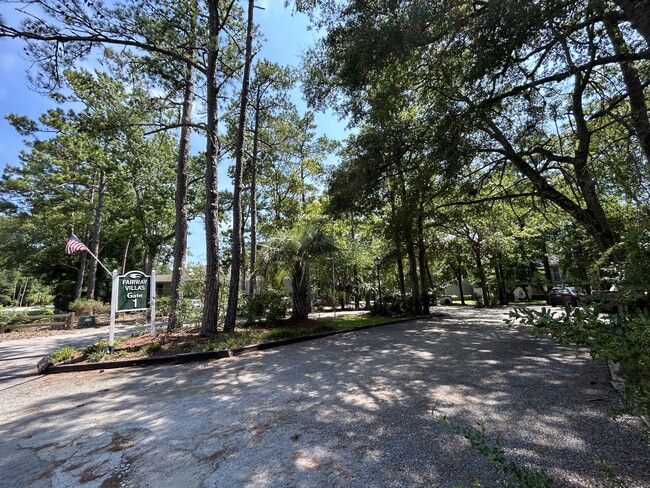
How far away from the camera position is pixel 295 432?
3113 mm

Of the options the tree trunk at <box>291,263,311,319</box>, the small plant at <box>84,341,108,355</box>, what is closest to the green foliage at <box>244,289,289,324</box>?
the tree trunk at <box>291,263,311,319</box>

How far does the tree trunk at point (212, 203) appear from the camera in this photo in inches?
329

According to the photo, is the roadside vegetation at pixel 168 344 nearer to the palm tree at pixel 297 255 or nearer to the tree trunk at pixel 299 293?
the tree trunk at pixel 299 293

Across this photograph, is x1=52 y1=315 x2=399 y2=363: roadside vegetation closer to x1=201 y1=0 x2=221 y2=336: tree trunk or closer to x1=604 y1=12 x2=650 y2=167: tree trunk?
x1=201 y1=0 x2=221 y2=336: tree trunk

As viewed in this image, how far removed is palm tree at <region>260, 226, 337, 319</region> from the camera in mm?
11508

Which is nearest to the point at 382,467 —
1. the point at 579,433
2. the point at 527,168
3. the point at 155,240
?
the point at 579,433

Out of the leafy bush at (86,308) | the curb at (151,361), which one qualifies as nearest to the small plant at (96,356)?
the curb at (151,361)

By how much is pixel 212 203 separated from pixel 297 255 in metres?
3.93

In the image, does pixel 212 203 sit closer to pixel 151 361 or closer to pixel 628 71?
pixel 151 361

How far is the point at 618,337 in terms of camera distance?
1.58 m

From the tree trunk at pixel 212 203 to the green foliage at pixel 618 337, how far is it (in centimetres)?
781

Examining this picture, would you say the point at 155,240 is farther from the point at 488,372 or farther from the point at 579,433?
the point at 579,433

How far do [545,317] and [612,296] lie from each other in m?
0.62

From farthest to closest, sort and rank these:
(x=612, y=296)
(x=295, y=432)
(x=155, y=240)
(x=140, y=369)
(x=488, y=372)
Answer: (x=155, y=240)
(x=140, y=369)
(x=488, y=372)
(x=295, y=432)
(x=612, y=296)
